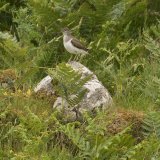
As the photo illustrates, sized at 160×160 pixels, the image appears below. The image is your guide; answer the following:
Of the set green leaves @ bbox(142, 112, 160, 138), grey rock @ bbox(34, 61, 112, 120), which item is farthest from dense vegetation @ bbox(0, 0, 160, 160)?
grey rock @ bbox(34, 61, 112, 120)

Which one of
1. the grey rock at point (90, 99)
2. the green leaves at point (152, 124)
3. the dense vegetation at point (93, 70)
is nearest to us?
the dense vegetation at point (93, 70)

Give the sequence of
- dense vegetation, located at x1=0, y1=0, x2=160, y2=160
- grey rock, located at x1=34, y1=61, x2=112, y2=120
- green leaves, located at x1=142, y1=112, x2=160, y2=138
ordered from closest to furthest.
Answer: dense vegetation, located at x1=0, y1=0, x2=160, y2=160
green leaves, located at x1=142, y1=112, x2=160, y2=138
grey rock, located at x1=34, y1=61, x2=112, y2=120

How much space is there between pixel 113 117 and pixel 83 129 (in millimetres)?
438

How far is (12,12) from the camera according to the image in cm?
1273

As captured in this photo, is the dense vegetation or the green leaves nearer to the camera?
the dense vegetation

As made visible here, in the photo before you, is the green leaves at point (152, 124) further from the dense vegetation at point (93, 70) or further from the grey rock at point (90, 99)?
the grey rock at point (90, 99)

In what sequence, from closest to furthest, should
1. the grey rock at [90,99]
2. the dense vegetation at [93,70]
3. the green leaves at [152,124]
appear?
the dense vegetation at [93,70] → the green leaves at [152,124] → the grey rock at [90,99]

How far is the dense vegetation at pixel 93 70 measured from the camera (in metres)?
7.96

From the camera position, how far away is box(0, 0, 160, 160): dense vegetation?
7.96 meters

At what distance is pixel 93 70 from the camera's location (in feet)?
35.3

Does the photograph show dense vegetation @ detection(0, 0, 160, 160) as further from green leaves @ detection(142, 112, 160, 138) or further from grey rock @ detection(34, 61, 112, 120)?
grey rock @ detection(34, 61, 112, 120)

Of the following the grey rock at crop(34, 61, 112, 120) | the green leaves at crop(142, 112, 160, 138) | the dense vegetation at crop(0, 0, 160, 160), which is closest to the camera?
the dense vegetation at crop(0, 0, 160, 160)

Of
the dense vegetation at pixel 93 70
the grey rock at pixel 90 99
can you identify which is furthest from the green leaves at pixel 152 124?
the grey rock at pixel 90 99

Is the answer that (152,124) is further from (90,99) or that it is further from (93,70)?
(93,70)
